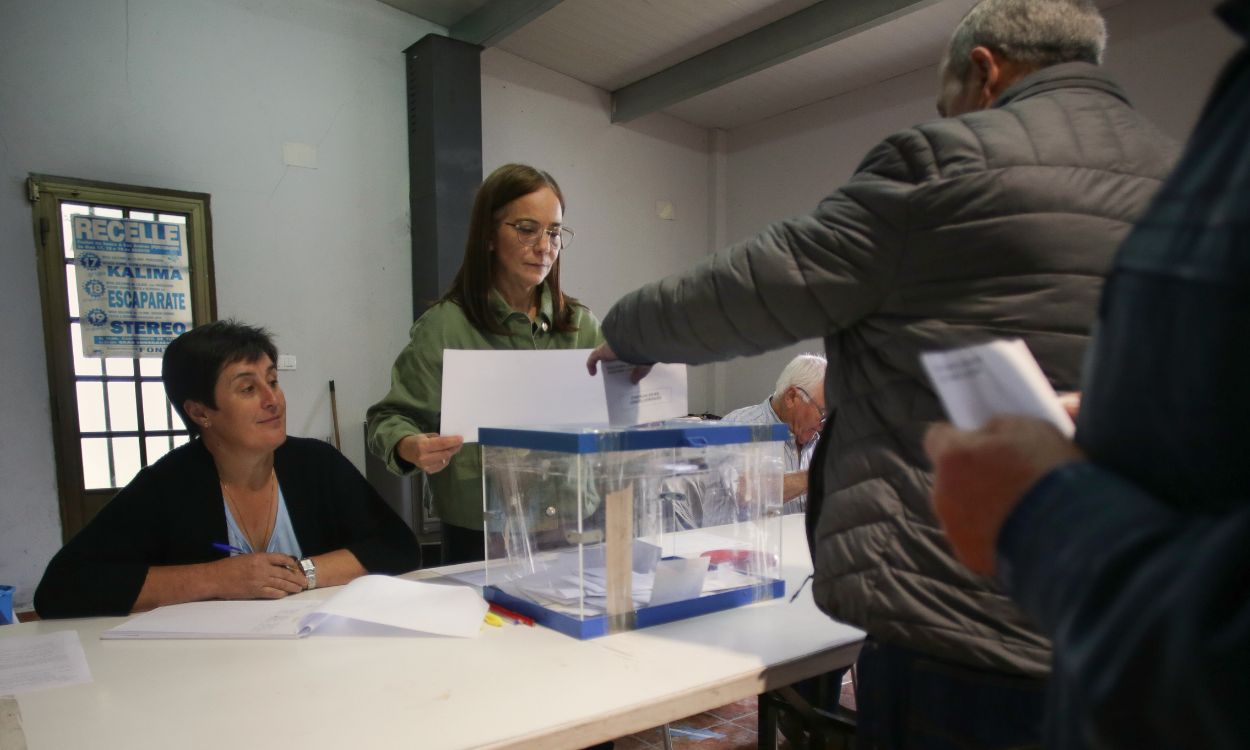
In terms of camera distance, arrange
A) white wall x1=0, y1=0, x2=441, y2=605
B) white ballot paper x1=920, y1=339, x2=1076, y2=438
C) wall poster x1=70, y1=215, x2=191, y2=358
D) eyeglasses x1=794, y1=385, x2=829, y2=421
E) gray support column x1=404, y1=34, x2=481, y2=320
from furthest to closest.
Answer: gray support column x1=404, y1=34, x2=481, y2=320
wall poster x1=70, y1=215, x2=191, y2=358
white wall x1=0, y1=0, x2=441, y2=605
eyeglasses x1=794, y1=385, x2=829, y2=421
white ballot paper x1=920, y1=339, x2=1076, y2=438

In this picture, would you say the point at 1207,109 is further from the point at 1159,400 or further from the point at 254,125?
the point at 254,125

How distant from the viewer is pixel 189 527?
1.48 meters

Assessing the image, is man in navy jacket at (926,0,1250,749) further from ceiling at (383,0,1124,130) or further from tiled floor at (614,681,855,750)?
ceiling at (383,0,1124,130)

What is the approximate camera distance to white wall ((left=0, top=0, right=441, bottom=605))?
11.0 ft

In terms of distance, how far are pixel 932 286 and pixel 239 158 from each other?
159 inches

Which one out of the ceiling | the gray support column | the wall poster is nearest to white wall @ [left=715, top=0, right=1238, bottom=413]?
the ceiling

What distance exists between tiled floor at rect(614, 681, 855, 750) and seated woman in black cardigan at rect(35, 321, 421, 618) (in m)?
1.23

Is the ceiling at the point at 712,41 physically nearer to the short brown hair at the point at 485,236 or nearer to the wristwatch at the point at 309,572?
the short brown hair at the point at 485,236

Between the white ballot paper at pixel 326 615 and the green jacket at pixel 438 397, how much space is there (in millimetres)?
383

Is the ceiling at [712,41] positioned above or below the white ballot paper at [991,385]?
above

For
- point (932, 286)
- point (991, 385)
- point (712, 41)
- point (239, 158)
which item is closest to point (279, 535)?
point (932, 286)

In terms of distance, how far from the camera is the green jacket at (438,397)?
66.4 inches

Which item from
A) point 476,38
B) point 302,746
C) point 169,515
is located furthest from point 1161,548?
point 476,38

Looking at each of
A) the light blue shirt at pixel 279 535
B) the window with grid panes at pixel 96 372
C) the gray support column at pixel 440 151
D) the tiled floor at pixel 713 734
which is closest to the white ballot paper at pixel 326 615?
the light blue shirt at pixel 279 535
